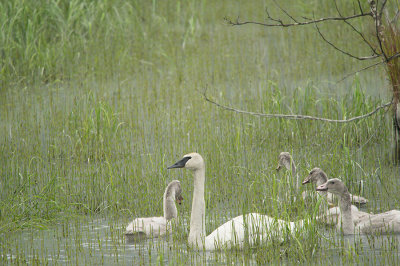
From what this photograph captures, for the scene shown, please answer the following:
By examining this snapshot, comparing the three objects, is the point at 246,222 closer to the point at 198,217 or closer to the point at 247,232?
the point at 247,232

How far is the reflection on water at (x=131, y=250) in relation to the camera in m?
6.07

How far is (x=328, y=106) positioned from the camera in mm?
10461

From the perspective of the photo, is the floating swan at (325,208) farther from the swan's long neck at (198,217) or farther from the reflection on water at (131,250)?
the swan's long neck at (198,217)

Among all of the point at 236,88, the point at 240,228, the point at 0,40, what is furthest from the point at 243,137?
the point at 0,40

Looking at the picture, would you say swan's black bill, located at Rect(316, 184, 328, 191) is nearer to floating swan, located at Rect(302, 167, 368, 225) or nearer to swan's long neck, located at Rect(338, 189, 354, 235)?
floating swan, located at Rect(302, 167, 368, 225)

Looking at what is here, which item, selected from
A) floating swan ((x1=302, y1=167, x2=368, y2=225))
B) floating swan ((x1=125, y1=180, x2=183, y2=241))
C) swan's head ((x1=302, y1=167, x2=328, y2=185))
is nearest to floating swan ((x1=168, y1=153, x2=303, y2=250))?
floating swan ((x1=125, y1=180, x2=183, y2=241))

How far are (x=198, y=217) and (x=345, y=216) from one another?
1494 mm

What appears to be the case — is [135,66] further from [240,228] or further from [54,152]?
[240,228]

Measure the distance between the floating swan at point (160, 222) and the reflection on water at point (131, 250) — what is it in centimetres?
9

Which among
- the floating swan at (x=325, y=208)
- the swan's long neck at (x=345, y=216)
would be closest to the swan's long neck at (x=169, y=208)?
the floating swan at (x=325, y=208)

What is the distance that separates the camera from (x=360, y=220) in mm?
6984

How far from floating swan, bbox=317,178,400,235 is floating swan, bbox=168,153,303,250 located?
0.52 meters

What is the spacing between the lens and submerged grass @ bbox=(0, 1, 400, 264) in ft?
23.5

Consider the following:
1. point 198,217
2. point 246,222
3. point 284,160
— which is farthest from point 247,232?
point 284,160
